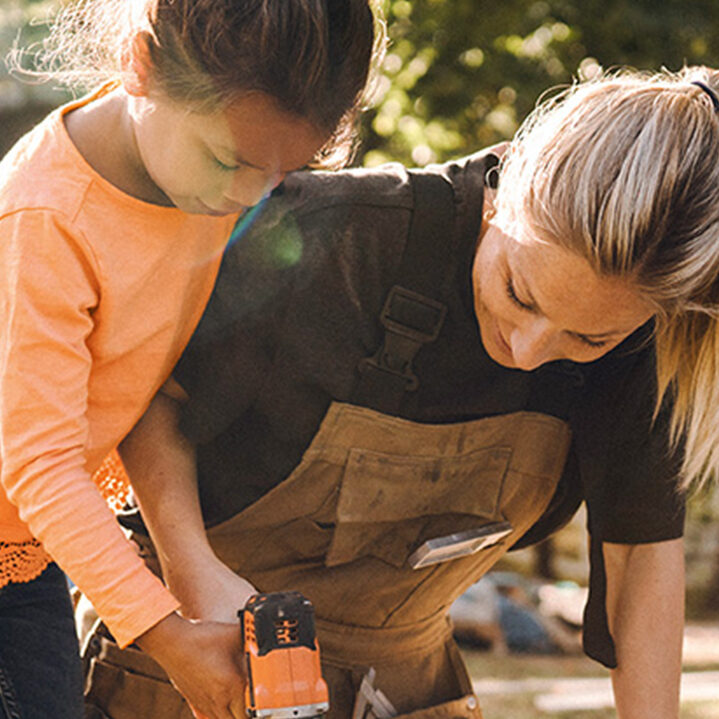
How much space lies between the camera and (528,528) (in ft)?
6.86

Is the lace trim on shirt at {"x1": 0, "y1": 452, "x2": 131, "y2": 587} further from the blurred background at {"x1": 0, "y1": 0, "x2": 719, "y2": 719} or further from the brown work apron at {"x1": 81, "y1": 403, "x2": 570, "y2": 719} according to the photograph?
the blurred background at {"x1": 0, "y1": 0, "x2": 719, "y2": 719}

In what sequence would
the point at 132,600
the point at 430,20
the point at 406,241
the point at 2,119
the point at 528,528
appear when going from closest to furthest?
the point at 132,600 → the point at 406,241 → the point at 528,528 → the point at 430,20 → the point at 2,119

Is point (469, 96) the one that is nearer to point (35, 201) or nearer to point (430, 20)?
point (430, 20)

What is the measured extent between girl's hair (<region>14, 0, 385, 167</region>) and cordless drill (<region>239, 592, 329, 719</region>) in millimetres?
688

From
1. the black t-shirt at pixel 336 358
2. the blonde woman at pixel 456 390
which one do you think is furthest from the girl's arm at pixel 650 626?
the black t-shirt at pixel 336 358

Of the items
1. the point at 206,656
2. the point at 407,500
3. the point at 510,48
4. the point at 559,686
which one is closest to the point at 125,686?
the point at 206,656

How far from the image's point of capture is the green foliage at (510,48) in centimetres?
491

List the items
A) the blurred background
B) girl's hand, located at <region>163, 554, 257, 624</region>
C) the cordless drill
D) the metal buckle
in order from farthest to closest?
1. the blurred background
2. the metal buckle
3. girl's hand, located at <region>163, 554, 257, 624</region>
4. the cordless drill

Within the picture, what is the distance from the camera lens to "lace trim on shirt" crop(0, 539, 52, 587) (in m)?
1.76

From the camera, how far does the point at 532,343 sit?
169 centimetres

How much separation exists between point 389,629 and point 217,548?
1.20ft

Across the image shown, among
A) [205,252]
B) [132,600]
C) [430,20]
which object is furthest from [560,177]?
[430,20]

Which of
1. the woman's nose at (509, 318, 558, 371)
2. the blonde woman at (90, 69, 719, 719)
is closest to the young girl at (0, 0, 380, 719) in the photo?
the blonde woman at (90, 69, 719, 719)

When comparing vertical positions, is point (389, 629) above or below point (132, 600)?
below
